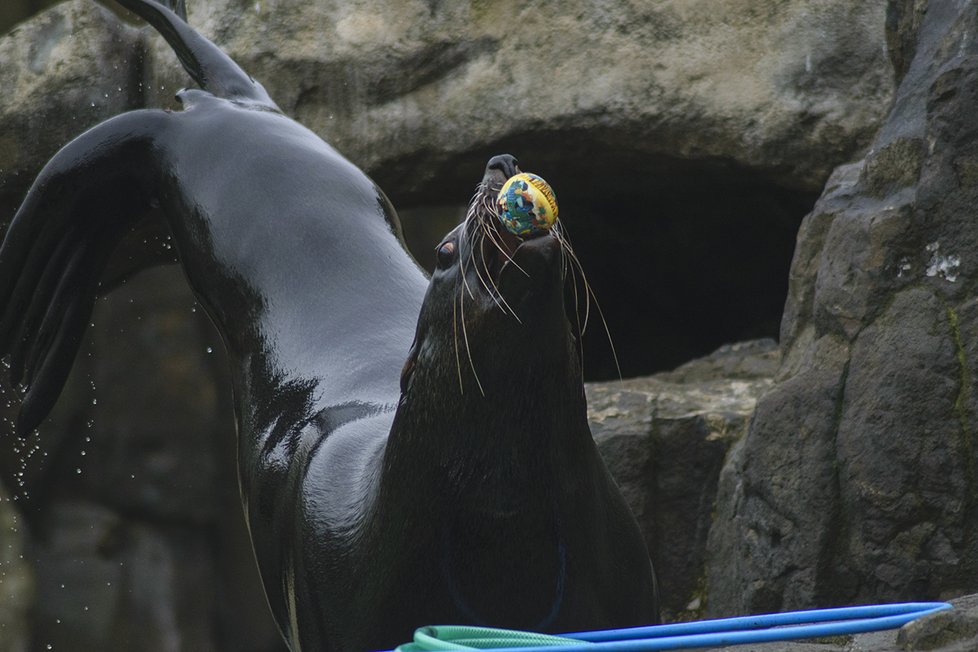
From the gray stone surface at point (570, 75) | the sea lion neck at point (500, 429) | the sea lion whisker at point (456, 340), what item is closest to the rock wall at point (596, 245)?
the gray stone surface at point (570, 75)

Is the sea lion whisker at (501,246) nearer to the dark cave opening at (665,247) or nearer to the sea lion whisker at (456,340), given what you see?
the sea lion whisker at (456,340)

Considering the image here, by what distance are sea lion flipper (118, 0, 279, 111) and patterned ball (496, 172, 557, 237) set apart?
1941 mm

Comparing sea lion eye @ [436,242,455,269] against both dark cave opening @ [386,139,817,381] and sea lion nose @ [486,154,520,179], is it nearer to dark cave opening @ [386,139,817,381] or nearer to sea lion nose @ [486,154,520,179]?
sea lion nose @ [486,154,520,179]

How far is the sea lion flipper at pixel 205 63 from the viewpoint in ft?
13.3

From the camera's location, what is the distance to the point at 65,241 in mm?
3916

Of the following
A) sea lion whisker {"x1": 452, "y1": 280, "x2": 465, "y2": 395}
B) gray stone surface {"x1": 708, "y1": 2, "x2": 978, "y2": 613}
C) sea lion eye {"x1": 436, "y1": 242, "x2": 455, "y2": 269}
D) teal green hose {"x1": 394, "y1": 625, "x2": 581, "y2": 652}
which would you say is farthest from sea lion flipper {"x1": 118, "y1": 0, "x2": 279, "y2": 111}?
teal green hose {"x1": 394, "y1": 625, "x2": 581, "y2": 652}

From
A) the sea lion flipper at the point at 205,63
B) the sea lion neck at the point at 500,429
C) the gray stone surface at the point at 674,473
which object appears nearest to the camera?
the sea lion neck at the point at 500,429

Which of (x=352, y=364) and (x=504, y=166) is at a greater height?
(x=504, y=166)

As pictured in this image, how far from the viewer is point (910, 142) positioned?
379cm

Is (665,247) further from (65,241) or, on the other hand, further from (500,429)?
(500,429)

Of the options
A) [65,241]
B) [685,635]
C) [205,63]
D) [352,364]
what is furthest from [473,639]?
[205,63]

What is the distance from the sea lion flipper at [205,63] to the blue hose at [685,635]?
6.94 feet

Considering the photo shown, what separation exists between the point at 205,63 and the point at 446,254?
1916mm

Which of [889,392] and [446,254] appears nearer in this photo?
[446,254]
